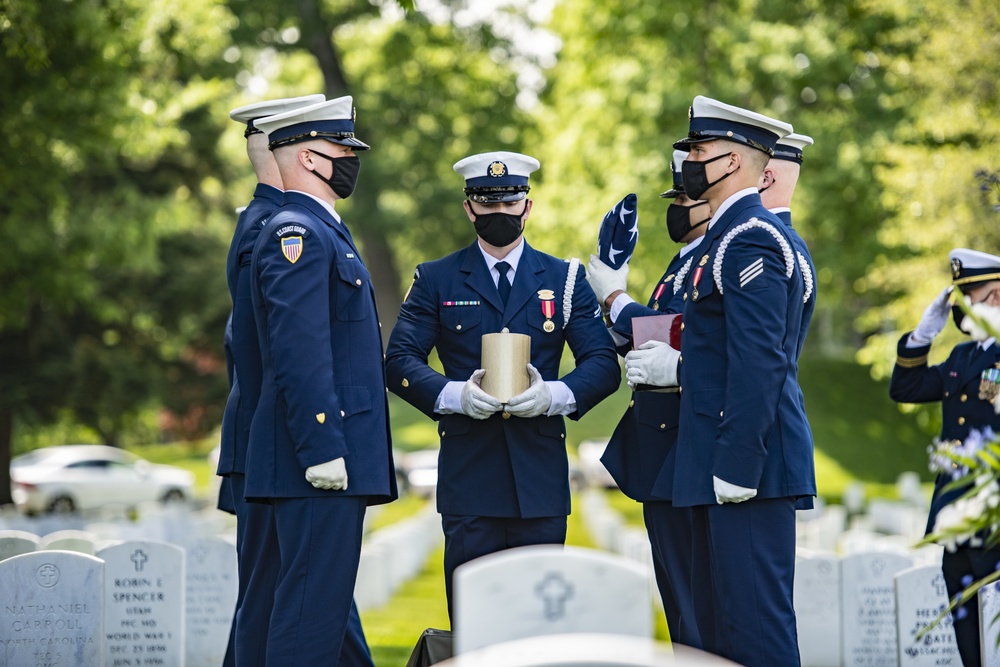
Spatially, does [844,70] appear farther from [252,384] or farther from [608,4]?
[252,384]

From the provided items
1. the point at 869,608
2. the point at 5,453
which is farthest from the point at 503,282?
the point at 5,453

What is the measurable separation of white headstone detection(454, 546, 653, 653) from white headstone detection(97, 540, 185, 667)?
441 cm

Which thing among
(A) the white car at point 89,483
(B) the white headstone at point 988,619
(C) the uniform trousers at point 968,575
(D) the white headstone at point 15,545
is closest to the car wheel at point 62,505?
(A) the white car at point 89,483

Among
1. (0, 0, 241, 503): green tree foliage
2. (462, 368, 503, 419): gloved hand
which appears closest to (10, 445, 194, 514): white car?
(0, 0, 241, 503): green tree foliage

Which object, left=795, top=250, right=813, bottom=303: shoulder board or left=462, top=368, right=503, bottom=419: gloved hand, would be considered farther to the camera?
left=462, top=368, right=503, bottom=419: gloved hand

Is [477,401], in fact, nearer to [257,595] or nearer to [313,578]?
[313,578]

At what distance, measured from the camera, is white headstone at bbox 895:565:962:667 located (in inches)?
299

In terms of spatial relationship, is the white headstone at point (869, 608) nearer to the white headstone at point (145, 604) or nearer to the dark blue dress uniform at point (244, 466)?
the white headstone at point (145, 604)

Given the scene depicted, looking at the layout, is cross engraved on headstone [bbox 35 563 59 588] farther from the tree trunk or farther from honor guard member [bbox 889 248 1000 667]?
the tree trunk

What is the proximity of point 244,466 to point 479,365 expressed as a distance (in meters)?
1.21

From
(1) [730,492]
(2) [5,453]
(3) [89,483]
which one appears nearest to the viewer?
(1) [730,492]

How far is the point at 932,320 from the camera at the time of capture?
6.93m

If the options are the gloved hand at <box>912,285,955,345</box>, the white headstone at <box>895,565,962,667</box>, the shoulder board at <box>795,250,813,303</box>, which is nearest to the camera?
the shoulder board at <box>795,250,813,303</box>

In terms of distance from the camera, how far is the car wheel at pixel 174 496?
31022 mm
